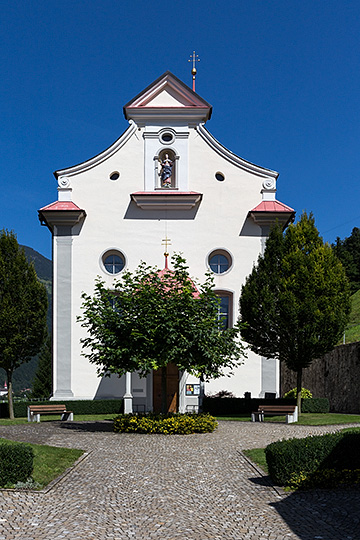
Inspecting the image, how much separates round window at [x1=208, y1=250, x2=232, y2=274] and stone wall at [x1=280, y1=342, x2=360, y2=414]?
21.2 ft

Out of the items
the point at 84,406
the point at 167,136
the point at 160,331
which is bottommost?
the point at 84,406

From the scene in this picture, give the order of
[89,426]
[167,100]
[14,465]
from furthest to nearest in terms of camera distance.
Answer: [167,100]
[89,426]
[14,465]

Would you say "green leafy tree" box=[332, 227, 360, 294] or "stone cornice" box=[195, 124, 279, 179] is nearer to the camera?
"stone cornice" box=[195, 124, 279, 179]

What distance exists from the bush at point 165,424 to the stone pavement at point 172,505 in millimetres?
4404

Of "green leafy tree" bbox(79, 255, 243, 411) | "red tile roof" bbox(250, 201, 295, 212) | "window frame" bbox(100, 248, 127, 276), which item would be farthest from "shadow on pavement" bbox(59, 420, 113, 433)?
"red tile roof" bbox(250, 201, 295, 212)

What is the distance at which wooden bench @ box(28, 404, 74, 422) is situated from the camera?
25000 millimetres

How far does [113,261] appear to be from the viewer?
30688 mm

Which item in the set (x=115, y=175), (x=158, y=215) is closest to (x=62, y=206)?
(x=115, y=175)

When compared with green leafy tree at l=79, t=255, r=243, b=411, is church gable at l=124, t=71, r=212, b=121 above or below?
above

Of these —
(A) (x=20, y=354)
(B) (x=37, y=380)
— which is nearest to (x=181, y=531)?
(A) (x=20, y=354)

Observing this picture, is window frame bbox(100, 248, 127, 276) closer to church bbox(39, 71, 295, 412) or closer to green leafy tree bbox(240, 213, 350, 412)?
church bbox(39, 71, 295, 412)

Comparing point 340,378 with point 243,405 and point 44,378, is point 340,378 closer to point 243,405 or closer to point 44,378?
point 243,405

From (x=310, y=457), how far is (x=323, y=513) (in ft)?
6.49

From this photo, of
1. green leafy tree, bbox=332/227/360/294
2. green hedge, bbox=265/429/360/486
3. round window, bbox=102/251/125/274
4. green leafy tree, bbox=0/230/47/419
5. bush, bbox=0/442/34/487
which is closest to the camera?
bush, bbox=0/442/34/487
